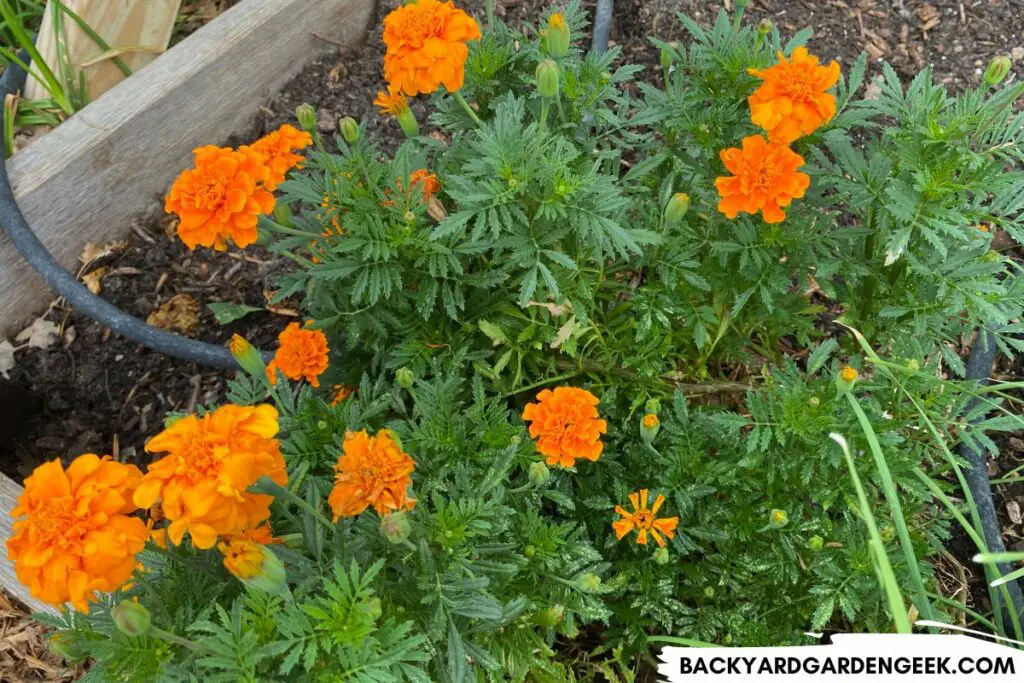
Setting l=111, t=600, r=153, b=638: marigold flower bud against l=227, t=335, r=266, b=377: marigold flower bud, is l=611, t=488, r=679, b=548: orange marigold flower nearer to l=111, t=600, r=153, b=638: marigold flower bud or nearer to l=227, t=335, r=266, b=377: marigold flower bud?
l=227, t=335, r=266, b=377: marigold flower bud

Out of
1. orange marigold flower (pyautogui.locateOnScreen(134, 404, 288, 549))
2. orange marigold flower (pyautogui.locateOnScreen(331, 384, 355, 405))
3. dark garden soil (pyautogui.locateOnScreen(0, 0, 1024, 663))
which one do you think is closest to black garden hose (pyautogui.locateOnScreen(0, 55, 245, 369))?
dark garden soil (pyautogui.locateOnScreen(0, 0, 1024, 663))

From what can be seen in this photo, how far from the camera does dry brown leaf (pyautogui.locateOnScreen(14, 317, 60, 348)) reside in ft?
7.44

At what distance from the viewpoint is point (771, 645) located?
4.99 ft

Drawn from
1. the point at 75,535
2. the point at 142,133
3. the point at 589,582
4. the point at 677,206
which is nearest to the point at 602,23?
the point at 677,206

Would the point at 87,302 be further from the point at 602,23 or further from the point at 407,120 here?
the point at 602,23

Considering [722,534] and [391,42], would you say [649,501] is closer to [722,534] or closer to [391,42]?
[722,534]

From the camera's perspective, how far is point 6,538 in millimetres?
1767

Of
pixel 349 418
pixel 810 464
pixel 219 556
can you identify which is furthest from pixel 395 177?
pixel 810 464

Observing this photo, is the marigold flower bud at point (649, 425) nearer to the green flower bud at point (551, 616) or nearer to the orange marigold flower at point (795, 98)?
the green flower bud at point (551, 616)

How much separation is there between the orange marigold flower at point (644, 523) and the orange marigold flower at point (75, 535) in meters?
0.81

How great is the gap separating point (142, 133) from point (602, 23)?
1.39m

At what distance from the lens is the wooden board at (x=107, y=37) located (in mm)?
2305

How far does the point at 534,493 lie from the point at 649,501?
233 millimetres

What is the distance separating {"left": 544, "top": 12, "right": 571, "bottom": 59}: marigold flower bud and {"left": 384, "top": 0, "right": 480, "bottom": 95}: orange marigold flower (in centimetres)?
13
